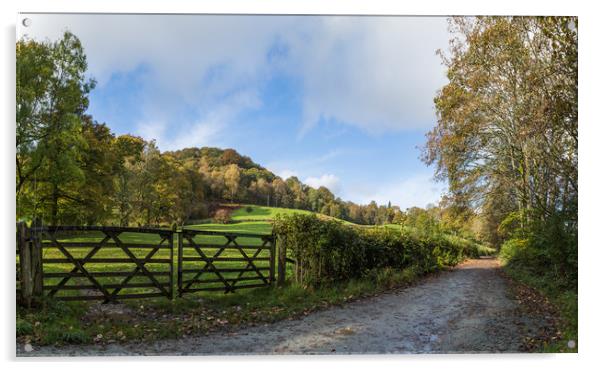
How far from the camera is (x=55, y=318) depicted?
4.48 meters

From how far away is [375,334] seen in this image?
4801 millimetres

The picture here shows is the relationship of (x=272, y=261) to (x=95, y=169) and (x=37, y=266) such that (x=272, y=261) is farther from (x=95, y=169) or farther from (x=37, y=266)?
(x=37, y=266)

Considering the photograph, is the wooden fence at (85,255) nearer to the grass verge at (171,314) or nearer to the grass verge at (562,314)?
the grass verge at (171,314)

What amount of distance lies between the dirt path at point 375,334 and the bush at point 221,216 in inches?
68.6

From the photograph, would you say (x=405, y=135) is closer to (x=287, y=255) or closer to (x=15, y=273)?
(x=287, y=255)

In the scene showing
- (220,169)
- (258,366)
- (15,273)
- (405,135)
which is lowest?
(258,366)

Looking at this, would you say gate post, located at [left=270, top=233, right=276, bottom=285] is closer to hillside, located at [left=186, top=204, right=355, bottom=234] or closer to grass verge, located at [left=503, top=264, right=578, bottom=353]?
hillside, located at [left=186, top=204, right=355, bottom=234]

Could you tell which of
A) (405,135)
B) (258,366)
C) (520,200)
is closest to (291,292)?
(258,366)

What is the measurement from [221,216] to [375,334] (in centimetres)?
279

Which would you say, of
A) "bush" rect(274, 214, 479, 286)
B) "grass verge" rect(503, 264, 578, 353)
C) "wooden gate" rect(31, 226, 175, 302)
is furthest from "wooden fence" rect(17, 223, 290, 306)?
"grass verge" rect(503, 264, 578, 353)

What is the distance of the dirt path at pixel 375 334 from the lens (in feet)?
14.5

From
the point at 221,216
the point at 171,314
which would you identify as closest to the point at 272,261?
the point at 221,216

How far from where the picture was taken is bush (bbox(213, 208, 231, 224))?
5684 millimetres

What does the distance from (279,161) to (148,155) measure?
5.86ft
